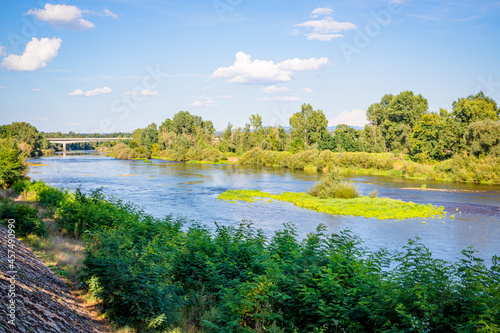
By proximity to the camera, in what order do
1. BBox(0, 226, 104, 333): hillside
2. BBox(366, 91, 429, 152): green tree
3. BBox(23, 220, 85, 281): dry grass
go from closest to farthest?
BBox(0, 226, 104, 333): hillside → BBox(23, 220, 85, 281): dry grass → BBox(366, 91, 429, 152): green tree

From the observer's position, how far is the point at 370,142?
98688 mm

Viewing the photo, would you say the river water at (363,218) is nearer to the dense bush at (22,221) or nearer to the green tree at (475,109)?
the dense bush at (22,221)

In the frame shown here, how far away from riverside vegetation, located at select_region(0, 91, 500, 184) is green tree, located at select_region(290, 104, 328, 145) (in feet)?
0.95

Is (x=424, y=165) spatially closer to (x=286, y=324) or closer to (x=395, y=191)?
(x=395, y=191)

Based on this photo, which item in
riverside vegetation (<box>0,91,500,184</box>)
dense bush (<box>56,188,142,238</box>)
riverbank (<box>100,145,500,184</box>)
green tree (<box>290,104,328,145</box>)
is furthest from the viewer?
green tree (<box>290,104,328,145</box>)

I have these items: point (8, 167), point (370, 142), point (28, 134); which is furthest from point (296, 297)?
point (28, 134)

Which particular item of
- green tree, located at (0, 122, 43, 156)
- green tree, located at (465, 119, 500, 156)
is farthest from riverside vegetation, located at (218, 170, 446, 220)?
green tree, located at (0, 122, 43, 156)

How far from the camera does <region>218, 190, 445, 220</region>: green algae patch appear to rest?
32594 mm

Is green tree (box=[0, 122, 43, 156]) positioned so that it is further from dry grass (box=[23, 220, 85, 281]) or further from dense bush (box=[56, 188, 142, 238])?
dry grass (box=[23, 220, 85, 281])

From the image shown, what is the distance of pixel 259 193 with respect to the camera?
140 feet

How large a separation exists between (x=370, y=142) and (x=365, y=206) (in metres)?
67.7

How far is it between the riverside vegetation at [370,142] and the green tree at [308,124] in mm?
288

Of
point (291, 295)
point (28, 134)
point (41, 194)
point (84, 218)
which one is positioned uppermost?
point (28, 134)

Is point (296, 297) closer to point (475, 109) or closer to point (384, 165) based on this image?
point (475, 109)
